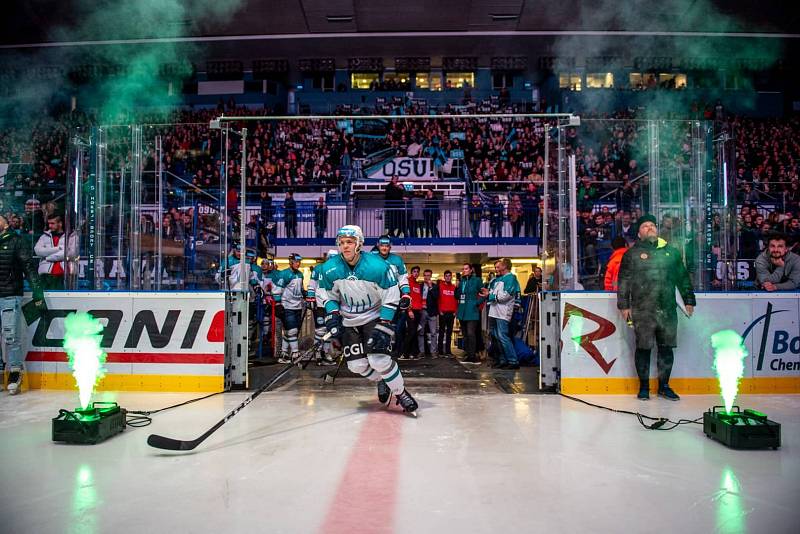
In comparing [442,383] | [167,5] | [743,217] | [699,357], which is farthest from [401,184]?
[699,357]

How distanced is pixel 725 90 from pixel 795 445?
19.5 m

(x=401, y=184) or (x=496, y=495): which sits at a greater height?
(x=401, y=184)

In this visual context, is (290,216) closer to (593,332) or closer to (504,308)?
(504,308)

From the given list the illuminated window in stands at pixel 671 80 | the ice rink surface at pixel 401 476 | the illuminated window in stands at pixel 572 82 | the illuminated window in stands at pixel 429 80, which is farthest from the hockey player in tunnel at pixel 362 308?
the illuminated window in stands at pixel 429 80

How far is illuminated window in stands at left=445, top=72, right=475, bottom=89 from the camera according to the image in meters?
23.9

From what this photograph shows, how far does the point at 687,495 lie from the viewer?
10.3ft

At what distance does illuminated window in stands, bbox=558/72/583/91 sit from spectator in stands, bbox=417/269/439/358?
11.9m

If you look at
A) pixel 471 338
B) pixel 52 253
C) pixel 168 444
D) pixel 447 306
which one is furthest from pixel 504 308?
pixel 52 253

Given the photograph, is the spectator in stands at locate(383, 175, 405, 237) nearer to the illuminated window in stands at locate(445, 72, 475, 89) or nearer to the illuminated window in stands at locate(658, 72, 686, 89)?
the illuminated window in stands at locate(658, 72, 686, 89)

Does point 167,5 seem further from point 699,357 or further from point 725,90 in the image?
point 725,90

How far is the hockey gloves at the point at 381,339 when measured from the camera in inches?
211

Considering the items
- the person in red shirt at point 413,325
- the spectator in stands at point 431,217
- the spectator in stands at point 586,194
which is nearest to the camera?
the spectator in stands at point 586,194

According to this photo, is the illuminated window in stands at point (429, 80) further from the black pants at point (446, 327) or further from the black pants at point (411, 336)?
the black pants at point (411, 336)

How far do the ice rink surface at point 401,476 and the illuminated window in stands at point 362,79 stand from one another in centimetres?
2211
